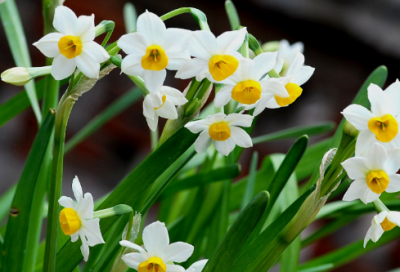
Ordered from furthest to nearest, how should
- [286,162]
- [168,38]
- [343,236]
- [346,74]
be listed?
[346,74] → [343,236] → [286,162] → [168,38]

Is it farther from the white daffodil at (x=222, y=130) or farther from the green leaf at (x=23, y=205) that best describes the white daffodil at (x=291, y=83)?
the green leaf at (x=23, y=205)

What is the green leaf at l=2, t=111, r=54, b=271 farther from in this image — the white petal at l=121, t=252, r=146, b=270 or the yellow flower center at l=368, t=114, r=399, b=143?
the yellow flower center at l=368, t=114, r=399, b=143

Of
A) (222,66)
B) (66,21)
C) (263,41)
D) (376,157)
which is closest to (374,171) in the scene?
(376,157)

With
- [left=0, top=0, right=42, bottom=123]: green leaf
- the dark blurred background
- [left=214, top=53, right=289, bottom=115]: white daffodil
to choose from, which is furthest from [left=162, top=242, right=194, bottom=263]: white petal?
the dark blurred background

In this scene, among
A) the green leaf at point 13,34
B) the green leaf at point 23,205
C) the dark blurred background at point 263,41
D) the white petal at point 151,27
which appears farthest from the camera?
the dark blurred background at point 263,41

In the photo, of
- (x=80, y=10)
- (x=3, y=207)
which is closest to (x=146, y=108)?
(x=3, y=207)

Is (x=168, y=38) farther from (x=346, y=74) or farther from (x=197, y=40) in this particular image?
(x=346, y=74)

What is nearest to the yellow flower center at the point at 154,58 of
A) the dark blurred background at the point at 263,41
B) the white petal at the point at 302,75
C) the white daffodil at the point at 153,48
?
the white daffodil at the point at 153,48
